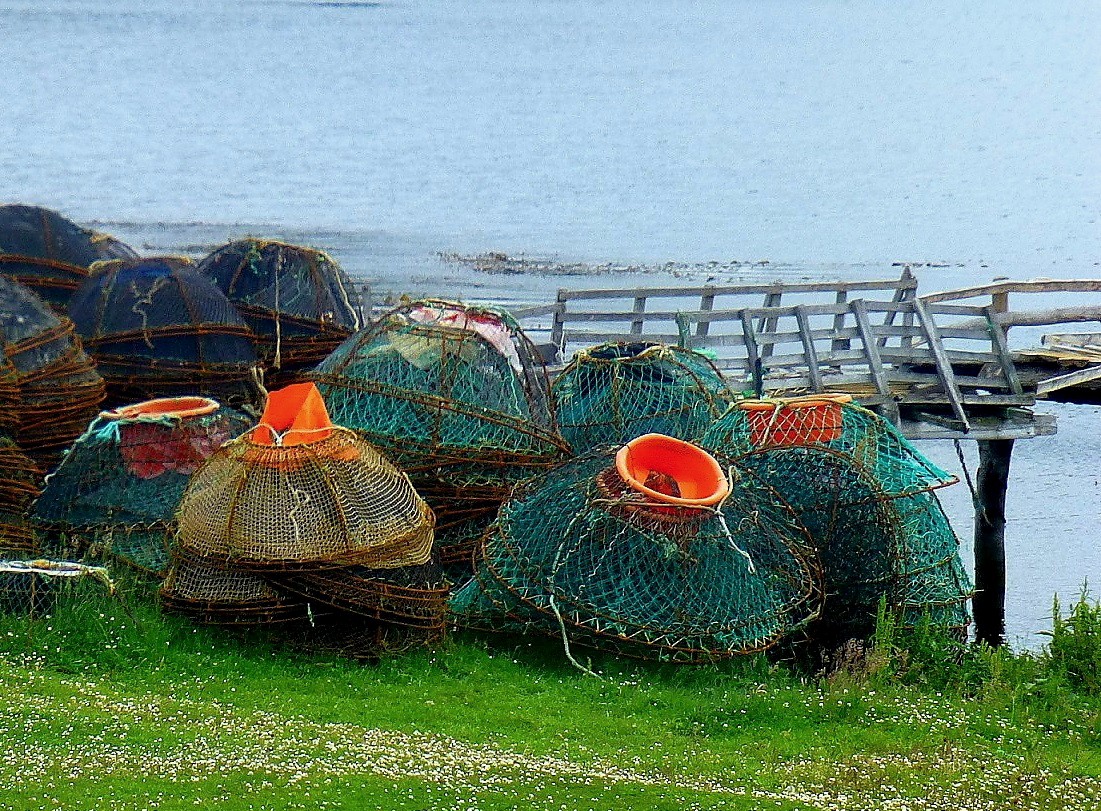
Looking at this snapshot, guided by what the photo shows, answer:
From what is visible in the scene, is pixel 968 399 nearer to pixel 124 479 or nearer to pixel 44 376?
pixel 124 479

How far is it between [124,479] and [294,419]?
1855 millimetres

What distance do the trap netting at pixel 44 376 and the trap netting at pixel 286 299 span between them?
2449mm

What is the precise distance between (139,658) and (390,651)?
171 cm

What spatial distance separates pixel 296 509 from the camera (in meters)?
10.7

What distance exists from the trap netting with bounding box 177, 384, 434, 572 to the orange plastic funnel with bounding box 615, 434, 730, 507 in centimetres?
165

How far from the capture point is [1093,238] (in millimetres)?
43969

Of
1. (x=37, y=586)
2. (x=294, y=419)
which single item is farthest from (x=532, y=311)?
(x=37, y=586)

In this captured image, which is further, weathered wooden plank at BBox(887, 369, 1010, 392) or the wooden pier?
weathered wooden plank at BBox(887, 369, 1010, 392)

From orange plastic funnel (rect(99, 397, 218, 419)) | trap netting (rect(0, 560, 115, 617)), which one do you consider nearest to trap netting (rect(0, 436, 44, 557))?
orange plastic funnel (rect(99, 397, 218, 419))

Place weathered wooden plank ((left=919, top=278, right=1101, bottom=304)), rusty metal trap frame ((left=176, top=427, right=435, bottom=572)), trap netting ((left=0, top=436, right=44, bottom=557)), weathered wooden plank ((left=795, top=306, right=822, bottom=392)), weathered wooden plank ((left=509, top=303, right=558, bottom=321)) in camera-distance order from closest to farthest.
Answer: rusty metal trap frame ((left=176, top=427, right=435, bottom=572)), trap netting ((left=0, top=436, right=44, bottom=557)), weathered wooden plank ((left=795, top=306, right=822, bottom=392)), weathered wooden plank ((left=509, top=303, right=558, bottom=321)), weathered wooden plank ((left=919, top=278, right=1101, bottom=304))

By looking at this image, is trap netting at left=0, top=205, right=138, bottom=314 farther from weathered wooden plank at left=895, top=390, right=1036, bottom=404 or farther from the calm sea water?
the calm sea water

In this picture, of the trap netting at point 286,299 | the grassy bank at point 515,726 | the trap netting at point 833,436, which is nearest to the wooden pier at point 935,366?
the trap netting at point 286,299

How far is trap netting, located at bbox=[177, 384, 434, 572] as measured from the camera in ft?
34.7

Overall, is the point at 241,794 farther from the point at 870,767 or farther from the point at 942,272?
the point at 942,272
